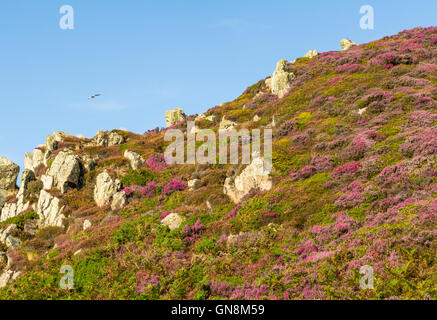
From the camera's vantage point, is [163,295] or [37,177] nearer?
[163,295]

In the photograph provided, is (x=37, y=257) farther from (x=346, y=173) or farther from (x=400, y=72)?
(x=400, y=72)

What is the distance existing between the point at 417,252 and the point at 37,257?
2689 centimetres

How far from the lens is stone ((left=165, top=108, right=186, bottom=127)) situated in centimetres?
6530

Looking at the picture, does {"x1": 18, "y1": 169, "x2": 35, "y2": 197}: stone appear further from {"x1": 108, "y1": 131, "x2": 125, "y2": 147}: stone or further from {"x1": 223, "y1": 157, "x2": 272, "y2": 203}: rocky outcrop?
{"x1": 223, "y1": 157, "x2": 272, "y2": 203}: rocky outcrop

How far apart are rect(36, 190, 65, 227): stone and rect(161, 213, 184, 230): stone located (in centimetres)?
1405

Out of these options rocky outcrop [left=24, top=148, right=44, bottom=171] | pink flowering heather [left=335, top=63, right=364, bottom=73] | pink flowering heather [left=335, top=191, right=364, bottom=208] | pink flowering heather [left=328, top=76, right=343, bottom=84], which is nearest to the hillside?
pink flowering heather [left=335, top=191, right=364, bottom=208]

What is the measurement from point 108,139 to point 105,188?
18006 millimetres

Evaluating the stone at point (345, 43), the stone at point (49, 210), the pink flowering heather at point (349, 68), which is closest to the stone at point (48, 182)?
the stone at point (49, 210)

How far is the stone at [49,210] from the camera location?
106 feet

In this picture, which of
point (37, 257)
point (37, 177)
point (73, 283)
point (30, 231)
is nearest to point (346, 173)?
point (73, 283)

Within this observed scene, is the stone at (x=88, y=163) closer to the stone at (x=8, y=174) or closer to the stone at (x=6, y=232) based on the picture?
the stone at (x=6, y=232)

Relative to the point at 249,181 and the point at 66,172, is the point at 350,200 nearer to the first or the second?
the point at 249,181
